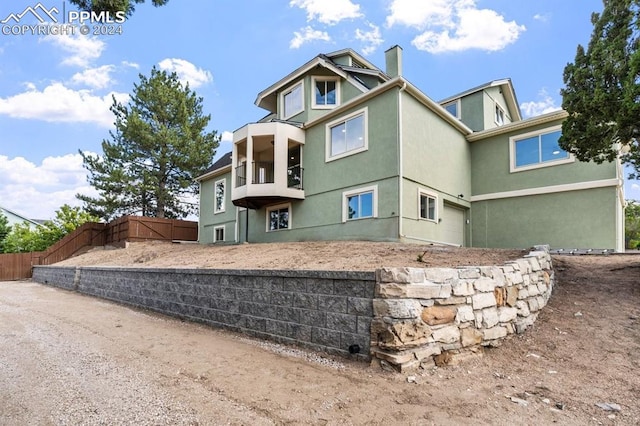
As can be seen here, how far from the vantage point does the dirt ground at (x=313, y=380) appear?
9.21 feet

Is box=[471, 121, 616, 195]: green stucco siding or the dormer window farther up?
the dormer window

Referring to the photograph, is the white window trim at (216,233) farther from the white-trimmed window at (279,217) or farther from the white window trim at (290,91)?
the white window trim at (290,91)

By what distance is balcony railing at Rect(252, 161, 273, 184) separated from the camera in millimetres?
14914

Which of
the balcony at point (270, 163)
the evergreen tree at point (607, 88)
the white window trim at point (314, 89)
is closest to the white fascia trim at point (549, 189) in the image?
the evergreen tree at point (607, 88)

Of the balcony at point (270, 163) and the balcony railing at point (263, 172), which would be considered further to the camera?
the balcony railing at point (263, 172)

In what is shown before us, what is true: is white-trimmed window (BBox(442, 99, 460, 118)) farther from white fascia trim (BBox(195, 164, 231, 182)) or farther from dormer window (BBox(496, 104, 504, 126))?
white fascia trim (BBox(195, 164, 231, 182))

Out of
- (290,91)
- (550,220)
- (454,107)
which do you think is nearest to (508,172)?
(550,220)

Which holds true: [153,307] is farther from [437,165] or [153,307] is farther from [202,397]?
[437,165]

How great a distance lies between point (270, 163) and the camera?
50.3ft

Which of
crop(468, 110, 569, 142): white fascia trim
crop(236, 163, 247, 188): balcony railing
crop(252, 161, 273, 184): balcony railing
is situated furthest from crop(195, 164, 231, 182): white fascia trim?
crop(468, 110, 569, 142): white fascia trim

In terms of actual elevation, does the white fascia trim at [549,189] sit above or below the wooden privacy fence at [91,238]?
above

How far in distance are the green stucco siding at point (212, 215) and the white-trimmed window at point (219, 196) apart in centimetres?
22

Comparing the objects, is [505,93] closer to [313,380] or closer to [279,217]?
[279,217]

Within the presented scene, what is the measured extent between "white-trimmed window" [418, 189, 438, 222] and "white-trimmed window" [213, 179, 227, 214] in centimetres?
1124
